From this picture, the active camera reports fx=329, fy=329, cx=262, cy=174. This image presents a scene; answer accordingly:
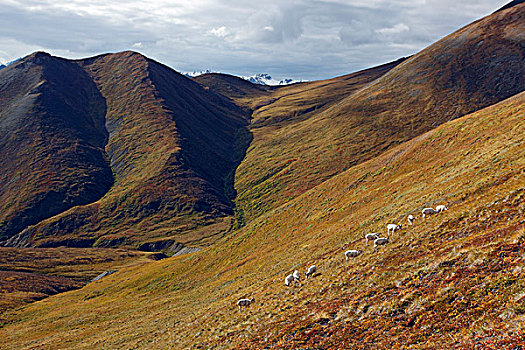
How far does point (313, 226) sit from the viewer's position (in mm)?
49250

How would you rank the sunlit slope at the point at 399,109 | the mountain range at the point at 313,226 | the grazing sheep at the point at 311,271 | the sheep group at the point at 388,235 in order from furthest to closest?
the sunlit slope at the point at 399,109
the grazing sheep at the point at 311,271
the sheep group at the point at 388,235
the mountain range at the point at 313,226

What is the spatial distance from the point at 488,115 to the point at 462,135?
22.3 feet

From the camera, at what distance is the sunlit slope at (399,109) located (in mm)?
131000

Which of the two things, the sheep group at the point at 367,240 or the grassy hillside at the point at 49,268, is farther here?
the grassy hillside at the point at 49,268

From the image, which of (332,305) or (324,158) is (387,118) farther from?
(332,305)

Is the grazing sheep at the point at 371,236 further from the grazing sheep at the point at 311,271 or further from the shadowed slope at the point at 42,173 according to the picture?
the shadowed slope at the point at 42,173

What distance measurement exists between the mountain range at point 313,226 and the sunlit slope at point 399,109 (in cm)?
89

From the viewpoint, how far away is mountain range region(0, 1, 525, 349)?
15383 mm

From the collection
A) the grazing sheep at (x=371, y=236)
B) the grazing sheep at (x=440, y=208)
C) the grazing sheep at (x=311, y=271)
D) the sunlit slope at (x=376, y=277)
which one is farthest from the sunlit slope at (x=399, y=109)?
the grazing sheep at (x=440, y=208)

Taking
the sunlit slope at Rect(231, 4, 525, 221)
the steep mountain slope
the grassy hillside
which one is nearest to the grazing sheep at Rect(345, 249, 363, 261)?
the grassy hillside

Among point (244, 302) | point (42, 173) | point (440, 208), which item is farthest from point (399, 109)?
point (42, 173)

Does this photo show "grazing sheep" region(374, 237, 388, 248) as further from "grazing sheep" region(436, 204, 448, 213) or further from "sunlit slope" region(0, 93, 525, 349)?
"grazing sheep" region(436, 204, 448, 213)

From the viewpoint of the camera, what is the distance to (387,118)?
14688 centimetres

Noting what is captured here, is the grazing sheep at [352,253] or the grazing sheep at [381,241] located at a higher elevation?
the grazing sheep at [381,241]
